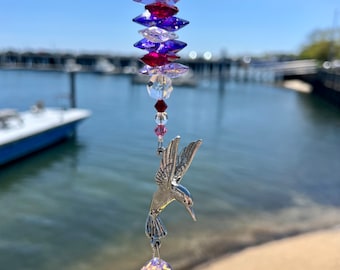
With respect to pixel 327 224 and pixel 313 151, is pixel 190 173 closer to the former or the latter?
pixel 327 224

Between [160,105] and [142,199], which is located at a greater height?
[160,105]

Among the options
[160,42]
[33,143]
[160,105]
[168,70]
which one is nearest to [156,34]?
[160,42]

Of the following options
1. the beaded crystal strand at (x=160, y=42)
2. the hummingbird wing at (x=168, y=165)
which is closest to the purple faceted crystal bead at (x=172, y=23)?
the beaded crystal strand at (x=160, y=42)

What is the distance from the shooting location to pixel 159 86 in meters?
2.03

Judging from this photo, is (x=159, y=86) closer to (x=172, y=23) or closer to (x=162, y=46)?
(x=162, y=46)

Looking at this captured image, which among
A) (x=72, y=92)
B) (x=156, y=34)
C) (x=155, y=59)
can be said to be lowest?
(x=72, y=92)

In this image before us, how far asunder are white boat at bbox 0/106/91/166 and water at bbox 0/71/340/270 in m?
0.43

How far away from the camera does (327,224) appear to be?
28.7ft

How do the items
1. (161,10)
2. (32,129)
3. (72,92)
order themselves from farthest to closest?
1. (72,92)
2. (32,129)
3. (161,10)

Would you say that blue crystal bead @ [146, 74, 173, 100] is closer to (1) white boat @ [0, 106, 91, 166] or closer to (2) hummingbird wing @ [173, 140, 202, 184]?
(2) hummingbird wing @ [173, 140, 202, 184]

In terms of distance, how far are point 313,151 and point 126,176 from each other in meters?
9.52

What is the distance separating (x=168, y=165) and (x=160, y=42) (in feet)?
2.27

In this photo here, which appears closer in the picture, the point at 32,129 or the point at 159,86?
the point at 159,86

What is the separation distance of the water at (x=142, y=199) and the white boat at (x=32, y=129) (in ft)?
1.42
